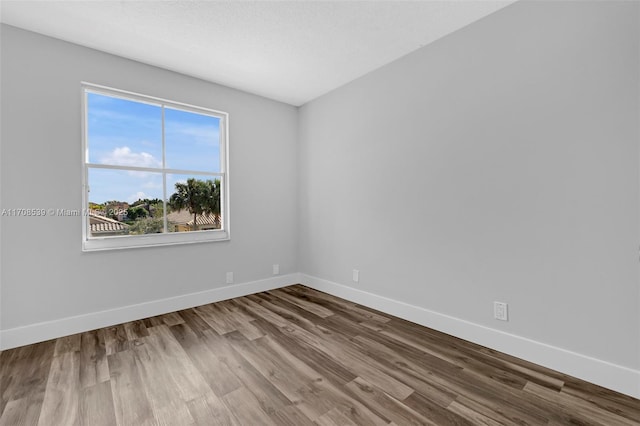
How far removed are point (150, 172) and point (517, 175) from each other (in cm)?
342

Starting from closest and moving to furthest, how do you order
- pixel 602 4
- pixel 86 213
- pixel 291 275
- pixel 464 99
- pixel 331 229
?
pixel 602 4 < pixel 464 99 < pixel 86 213 < pixel 331 229 < pixel 291 275

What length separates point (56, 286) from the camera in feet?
7.97

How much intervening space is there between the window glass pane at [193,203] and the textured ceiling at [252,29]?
1.23 m

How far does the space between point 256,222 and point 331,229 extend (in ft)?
3.35

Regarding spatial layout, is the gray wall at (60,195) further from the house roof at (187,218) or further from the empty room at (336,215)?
the house roof at (187,218)

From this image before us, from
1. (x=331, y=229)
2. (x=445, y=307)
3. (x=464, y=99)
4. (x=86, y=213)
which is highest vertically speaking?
(x=464, y=99)

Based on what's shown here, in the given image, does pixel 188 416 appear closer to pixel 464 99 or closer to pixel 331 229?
pixel 331 229

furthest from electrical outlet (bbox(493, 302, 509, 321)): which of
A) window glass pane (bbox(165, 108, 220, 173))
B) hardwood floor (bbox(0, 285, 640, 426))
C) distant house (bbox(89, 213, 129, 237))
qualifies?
distant house (bbox(89, 213, 129, 237))

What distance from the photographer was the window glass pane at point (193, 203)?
3148mm

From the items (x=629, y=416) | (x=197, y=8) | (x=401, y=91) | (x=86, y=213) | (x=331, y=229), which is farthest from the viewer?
(x=331, y=229)

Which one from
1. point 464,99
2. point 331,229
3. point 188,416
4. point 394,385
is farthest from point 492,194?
point 188,416

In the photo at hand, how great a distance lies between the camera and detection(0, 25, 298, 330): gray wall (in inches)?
89.2

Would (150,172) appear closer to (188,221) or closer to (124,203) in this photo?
(124,203)

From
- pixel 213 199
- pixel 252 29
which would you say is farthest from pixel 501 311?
pixel 213 199
